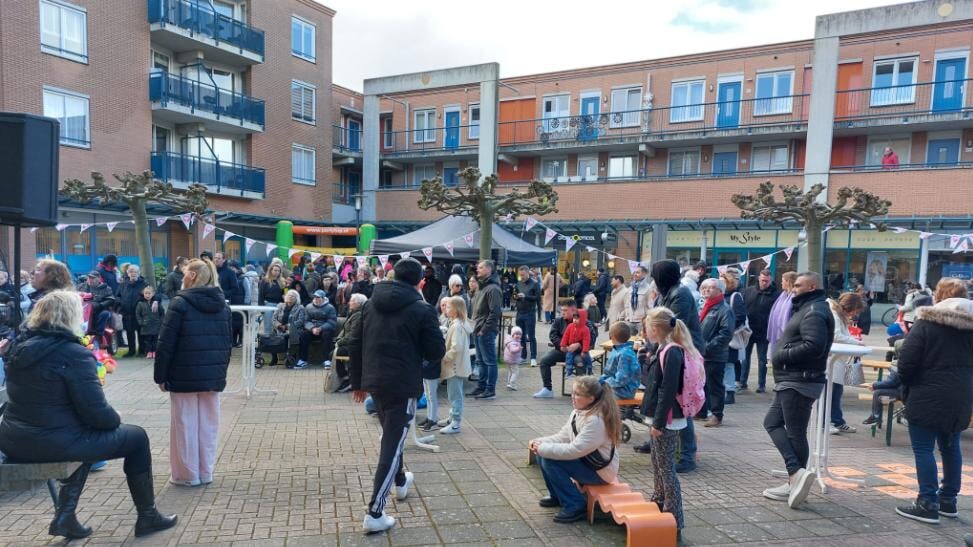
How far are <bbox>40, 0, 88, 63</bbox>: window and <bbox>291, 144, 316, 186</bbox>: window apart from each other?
8.78 m

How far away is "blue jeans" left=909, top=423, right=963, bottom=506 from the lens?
445 centimetres

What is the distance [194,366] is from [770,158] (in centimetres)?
2433

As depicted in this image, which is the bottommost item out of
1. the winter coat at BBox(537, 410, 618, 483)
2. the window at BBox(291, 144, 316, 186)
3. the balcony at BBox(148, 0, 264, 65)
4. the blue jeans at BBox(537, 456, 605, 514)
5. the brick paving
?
the brick paving

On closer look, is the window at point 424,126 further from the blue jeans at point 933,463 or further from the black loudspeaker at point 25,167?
the blue jeans at point 933,463

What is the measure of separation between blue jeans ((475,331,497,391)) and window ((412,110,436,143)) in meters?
24.2

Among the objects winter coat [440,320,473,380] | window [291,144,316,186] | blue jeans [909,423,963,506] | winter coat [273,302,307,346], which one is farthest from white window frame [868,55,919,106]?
A: window [291,144,316,186]

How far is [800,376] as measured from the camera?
4.51 meters

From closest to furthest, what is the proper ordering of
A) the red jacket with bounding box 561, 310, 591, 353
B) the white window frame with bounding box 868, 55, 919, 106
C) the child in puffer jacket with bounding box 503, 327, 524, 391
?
the red jacket with bounding box 561, 310, 591, 353 → the child in puffer jacket with bounding box 503, 327, 524, 391 → the white window frame with bounding box 868, 55, 919, 106

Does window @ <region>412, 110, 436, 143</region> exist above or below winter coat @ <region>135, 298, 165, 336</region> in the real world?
above

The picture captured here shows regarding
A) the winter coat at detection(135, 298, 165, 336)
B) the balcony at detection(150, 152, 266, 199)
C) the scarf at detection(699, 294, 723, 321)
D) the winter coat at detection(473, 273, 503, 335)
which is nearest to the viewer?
the scarf at detection(699, 294, 723, 321)

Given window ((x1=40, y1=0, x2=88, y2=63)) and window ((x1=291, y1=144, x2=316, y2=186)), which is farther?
window ((x1=291, y1=144, x2=316, y2=186))

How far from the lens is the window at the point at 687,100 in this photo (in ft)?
83.3

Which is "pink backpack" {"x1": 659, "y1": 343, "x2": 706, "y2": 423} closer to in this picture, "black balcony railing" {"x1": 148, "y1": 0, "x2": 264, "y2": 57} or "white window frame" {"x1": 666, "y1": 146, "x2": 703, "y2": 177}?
"white window frame" {"x1": 666, "y1": 146, "x2": 703, "y2": 177}

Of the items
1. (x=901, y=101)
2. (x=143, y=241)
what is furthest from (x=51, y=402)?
(x=901, y=101)
